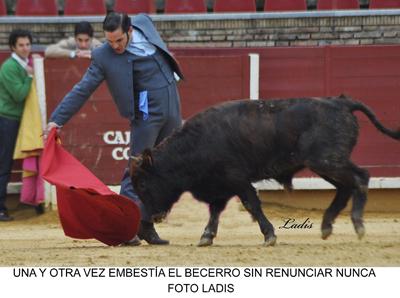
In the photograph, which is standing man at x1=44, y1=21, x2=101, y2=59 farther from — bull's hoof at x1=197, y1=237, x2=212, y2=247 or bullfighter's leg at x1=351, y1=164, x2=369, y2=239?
bullfighter's leg at x1=351, y1=164, x2=369, y2=239

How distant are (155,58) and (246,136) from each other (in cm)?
72

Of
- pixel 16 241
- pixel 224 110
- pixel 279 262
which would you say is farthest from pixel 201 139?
pixel 16 241

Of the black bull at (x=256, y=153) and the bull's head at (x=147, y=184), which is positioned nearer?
the black bull at (x=256, y=153)

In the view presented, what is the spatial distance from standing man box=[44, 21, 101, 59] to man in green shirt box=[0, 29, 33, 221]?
31 centimetres

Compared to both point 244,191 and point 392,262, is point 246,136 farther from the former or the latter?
point 392,262

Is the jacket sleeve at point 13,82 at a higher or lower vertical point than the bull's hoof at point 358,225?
higher

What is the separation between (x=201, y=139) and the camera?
6.28 meters

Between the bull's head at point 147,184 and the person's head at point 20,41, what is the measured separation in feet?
8.85

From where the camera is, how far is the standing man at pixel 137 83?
20.7ft

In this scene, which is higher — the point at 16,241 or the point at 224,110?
the point at 224,110

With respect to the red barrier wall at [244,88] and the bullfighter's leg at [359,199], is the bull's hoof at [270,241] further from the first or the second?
the red barrier wall at [244,88]

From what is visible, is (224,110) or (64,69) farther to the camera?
(64,69)

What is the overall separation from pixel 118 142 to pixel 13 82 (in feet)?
3.34

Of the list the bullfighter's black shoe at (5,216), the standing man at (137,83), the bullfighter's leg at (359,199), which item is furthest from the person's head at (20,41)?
the bullfighter's leg at (359,199)
